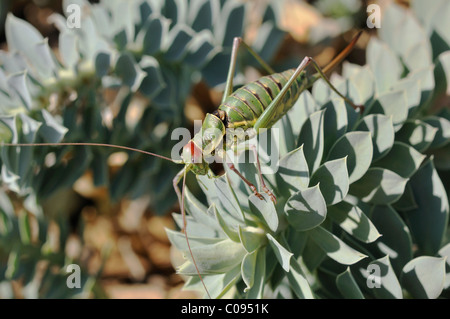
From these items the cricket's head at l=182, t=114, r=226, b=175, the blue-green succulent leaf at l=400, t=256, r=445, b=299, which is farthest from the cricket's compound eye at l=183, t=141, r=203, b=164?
the blue-green succulent leaf at l=400, t=256, r=445, b=299

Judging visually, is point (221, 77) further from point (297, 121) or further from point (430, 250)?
point (430, 250)

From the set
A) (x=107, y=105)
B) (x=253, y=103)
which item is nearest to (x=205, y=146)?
(x=253, y=103)

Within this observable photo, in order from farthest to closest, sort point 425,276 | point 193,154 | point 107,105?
point 107,105 → point 193,154 → point 425,276

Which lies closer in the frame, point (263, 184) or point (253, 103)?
point (263, 184)

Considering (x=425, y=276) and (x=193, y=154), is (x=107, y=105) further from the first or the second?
(x=425, y=276)

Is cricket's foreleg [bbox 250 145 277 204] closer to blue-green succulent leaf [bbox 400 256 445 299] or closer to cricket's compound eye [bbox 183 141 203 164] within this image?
cricket's compound eye [bbox 183 141 203 164]

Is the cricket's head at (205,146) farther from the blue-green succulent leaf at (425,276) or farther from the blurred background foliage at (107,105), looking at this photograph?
the blue-green succulent leaf at (425,276)
